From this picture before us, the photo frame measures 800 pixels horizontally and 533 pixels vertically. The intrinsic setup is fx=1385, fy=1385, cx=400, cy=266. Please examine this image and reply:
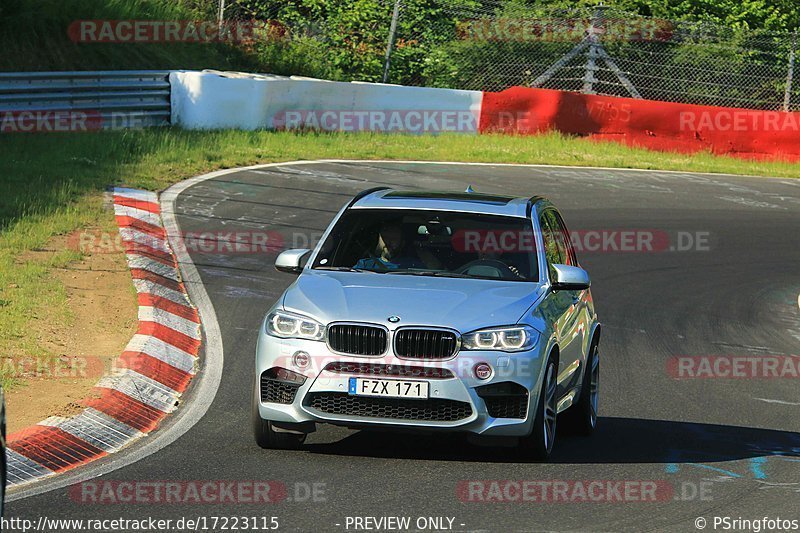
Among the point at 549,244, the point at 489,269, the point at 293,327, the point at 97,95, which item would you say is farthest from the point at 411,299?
the point at 97,95

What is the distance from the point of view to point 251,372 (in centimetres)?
1083

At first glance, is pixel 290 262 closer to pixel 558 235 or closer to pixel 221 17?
pixel 558 235

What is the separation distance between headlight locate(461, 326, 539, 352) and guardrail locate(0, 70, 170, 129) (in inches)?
580

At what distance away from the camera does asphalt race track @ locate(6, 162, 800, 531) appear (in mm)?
7215

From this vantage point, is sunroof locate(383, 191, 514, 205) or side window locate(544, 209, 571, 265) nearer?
sunroof locate(383, 191, 514, 205)

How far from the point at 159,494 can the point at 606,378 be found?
Result: 17.8 feet

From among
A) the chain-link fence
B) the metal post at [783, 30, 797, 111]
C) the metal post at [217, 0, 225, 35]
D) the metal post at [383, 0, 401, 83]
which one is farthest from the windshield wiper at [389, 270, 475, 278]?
the metal post at [217, 0, 225, 35]

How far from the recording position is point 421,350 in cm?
806

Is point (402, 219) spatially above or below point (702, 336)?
above

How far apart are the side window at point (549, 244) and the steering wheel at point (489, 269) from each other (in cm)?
31

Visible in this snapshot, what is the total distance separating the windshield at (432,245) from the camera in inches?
364

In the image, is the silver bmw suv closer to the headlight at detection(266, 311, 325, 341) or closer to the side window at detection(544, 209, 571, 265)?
the headlight at detection(266, 311, 325, 341)

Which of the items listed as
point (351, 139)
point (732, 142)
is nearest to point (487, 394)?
point (351, 139)

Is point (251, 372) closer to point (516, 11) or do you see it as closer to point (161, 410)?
point (161, 410)
